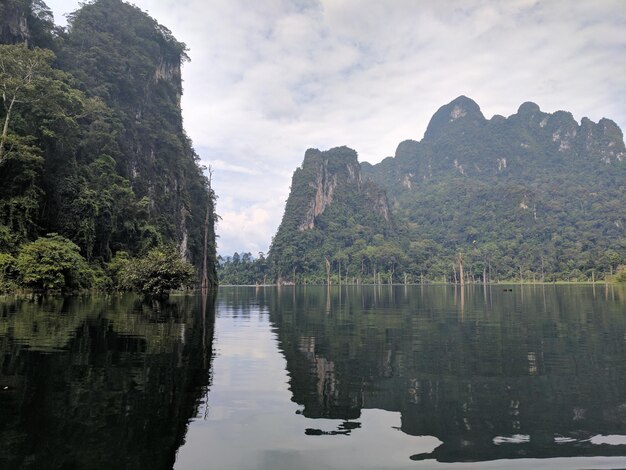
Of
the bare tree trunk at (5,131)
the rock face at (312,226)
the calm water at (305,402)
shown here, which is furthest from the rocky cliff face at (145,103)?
the rock face at (312,226)

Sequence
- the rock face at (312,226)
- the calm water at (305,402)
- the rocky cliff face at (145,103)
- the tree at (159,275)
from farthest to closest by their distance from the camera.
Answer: the rock face at (312,226), the rocky cliff face at (145,103), the tree at (159,275), the calm water at (305,402)

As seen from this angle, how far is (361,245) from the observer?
17450cm

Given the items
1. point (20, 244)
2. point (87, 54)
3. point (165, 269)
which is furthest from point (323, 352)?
point (87, 54)

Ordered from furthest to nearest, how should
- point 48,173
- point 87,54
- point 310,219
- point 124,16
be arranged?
1. point 310,219
2. point 124,16
3. point 87,54
4. point 48,173

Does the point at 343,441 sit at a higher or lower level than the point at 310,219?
lower

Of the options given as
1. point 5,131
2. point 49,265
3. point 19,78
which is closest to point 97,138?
point 19,78

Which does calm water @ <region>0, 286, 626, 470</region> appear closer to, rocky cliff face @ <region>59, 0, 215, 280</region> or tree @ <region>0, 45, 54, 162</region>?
tree @ <region>0, 45, 54, 162</region>

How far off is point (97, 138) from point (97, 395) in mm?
47485

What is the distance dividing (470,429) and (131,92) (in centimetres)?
7178

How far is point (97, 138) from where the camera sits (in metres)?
48.8

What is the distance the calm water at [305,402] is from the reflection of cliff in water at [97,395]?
3 centimetres

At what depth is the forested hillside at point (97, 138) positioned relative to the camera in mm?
35594

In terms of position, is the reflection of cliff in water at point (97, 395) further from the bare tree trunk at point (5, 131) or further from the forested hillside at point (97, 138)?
the forested hillside at point (97, 138)

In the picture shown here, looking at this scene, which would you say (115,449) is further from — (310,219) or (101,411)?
(310,219)
